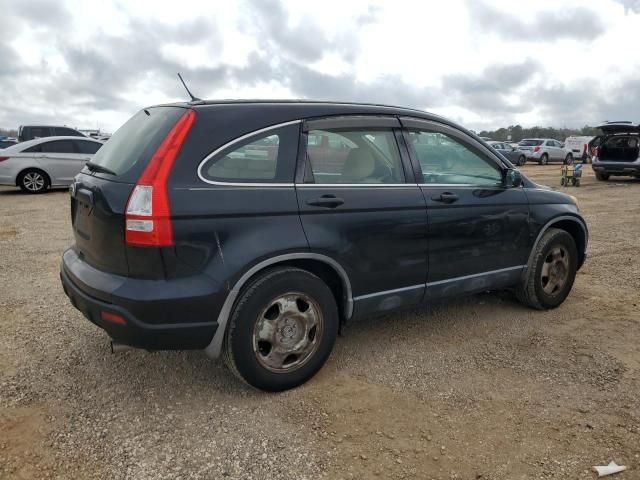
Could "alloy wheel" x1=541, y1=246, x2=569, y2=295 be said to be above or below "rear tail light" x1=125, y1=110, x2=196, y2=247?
below

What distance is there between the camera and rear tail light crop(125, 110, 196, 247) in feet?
8.56

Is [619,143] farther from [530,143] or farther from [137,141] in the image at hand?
[137,141]

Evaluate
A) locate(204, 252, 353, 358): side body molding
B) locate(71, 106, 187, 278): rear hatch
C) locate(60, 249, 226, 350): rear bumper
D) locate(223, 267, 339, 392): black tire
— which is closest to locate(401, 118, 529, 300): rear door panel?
locate(223, 267, 339, 392): black tire

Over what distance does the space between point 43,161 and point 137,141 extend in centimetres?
1169

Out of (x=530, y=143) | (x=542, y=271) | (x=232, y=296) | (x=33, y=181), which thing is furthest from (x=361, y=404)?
(x=530, y=143)

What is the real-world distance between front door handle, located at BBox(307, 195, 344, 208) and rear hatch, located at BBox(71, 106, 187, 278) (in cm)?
91

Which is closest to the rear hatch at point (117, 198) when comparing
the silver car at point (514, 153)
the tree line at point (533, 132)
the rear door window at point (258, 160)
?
the rear door window at point (258, 160)

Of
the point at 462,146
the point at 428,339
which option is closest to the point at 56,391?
the point at 428,339

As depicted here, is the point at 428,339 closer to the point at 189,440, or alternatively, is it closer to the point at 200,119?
the point at 189,440

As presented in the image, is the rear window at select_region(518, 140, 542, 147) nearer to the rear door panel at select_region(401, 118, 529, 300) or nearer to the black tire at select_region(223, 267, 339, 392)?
the rear door panel at select_region(401, 118, 529, 300)

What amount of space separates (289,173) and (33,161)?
12.2 meters

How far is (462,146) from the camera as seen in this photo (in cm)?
397

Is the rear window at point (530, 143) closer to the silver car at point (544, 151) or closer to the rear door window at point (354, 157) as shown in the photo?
the silver car at point (544, 151)

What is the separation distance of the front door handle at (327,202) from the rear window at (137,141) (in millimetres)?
919
